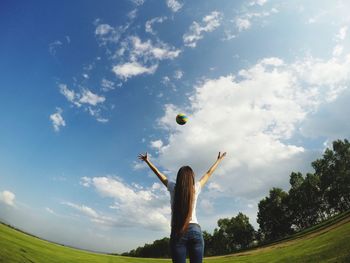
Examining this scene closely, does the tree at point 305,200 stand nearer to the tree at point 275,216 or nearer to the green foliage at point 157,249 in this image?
the tree at point 275,216

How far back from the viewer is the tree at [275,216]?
9256 centimetres

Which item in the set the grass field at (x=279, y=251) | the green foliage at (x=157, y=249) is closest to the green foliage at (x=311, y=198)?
the grass field at (x=279, y=251)

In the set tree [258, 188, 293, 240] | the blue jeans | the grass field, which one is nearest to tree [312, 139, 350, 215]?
tree [258, 188, 293, 240]

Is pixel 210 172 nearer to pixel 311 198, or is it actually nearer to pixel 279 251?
pixel 279 251

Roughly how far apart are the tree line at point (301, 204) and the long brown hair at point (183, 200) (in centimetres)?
9152

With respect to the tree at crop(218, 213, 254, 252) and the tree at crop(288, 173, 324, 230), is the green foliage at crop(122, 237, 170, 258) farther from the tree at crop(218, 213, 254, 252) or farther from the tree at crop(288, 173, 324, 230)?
the tree at crop(288, 173, 324, 230)

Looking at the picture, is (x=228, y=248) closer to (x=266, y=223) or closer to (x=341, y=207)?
(x=266, y=223)

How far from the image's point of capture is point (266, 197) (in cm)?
9794

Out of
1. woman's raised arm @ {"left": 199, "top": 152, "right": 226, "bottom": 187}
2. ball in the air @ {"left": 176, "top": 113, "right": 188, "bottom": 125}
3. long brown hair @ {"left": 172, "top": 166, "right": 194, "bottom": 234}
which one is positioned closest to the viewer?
long brown hair @ {"left": 172, "top": 166, "right": 194, "bottom": 234}

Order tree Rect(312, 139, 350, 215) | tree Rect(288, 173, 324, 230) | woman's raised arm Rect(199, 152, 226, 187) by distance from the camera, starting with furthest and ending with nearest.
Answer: tree Rect(288, 173, 324, 230) < tree Rect(312, 139, 350, 215) < woman's raised arm Rect(199, 152, 226, 187)

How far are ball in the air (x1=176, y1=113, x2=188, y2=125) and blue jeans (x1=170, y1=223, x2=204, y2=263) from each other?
28.7 ft

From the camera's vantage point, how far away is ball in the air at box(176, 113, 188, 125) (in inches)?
505

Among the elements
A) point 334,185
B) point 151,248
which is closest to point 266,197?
point 334,185

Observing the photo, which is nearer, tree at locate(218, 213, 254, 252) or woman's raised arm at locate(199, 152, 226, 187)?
woman's raised arm at locate(199, 152, 226, 187)
